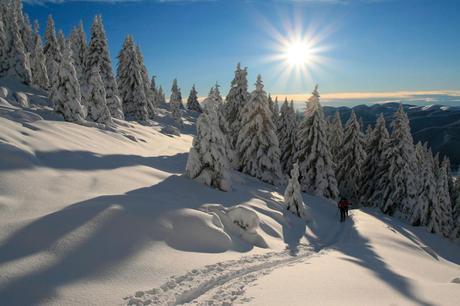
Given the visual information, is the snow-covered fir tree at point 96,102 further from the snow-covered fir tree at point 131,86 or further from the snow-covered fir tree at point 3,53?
the snow-covered fir tree at point 3,53

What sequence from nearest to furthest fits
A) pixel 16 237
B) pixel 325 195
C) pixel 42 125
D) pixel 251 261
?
pixel 16 237, pixel 251 261, pixel 42 125, pixel 325 195

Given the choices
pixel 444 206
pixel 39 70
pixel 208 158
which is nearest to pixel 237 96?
pixel 208 158

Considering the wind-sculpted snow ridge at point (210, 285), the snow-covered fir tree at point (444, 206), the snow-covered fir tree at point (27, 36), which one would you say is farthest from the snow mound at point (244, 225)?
the snow-covered fir tree at point (27, 36)

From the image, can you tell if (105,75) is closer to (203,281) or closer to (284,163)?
(284,163)

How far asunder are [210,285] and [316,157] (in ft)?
91.8

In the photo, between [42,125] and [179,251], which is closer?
[179,251]

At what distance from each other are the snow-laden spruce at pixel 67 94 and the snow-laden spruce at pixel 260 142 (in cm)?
1579

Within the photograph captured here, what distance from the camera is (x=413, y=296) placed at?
8.41m

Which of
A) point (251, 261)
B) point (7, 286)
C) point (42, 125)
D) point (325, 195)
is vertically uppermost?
point (42, 125)

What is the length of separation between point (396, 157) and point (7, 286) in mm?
39423

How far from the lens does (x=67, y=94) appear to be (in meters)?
28.2

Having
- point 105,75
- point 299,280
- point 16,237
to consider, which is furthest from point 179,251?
point 105,75

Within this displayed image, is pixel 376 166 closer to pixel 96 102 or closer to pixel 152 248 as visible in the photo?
pixel 96 102

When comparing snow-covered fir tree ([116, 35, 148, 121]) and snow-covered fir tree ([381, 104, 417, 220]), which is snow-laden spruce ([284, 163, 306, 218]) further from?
snow-covered fir tree ([116, 35, 148, 121])
